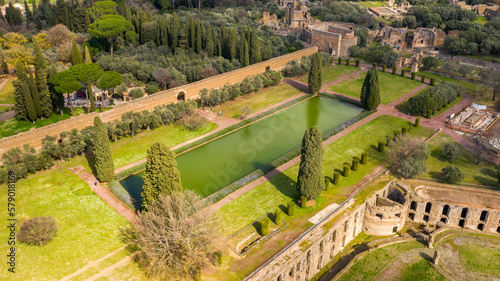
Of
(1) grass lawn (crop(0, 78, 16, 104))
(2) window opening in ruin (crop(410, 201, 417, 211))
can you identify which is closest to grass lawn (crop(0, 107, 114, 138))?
(1) grass lawn (crop(0, 78, 16, 104))

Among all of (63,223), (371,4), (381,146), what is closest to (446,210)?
(381,146)

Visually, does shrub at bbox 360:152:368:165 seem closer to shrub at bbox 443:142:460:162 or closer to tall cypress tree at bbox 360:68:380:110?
shrub at bbox 443:142:460:162

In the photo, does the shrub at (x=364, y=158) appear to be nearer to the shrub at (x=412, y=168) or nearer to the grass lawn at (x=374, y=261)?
the shrub at (x=412, y=168)

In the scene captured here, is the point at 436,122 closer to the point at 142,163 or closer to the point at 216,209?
the point at 216,209

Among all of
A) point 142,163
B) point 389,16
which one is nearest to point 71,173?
point 142,163

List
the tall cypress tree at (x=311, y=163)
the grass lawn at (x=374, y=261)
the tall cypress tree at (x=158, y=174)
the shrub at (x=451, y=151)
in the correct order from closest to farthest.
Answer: the tall cypress tree at (x=158, y=174), the grass lawn at (x=374, y=261), the tall cypress tree at (x=311, y=163), the shrub at (x=451, y=151)

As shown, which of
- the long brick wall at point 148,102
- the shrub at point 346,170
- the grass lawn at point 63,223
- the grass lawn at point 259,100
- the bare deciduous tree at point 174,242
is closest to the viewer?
the bare deciduous tree at point 174,242

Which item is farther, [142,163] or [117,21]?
[117,21]

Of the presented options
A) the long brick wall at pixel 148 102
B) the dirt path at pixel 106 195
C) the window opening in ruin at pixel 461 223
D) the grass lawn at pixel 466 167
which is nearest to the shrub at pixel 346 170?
the grass lawn at pixel 466 167
